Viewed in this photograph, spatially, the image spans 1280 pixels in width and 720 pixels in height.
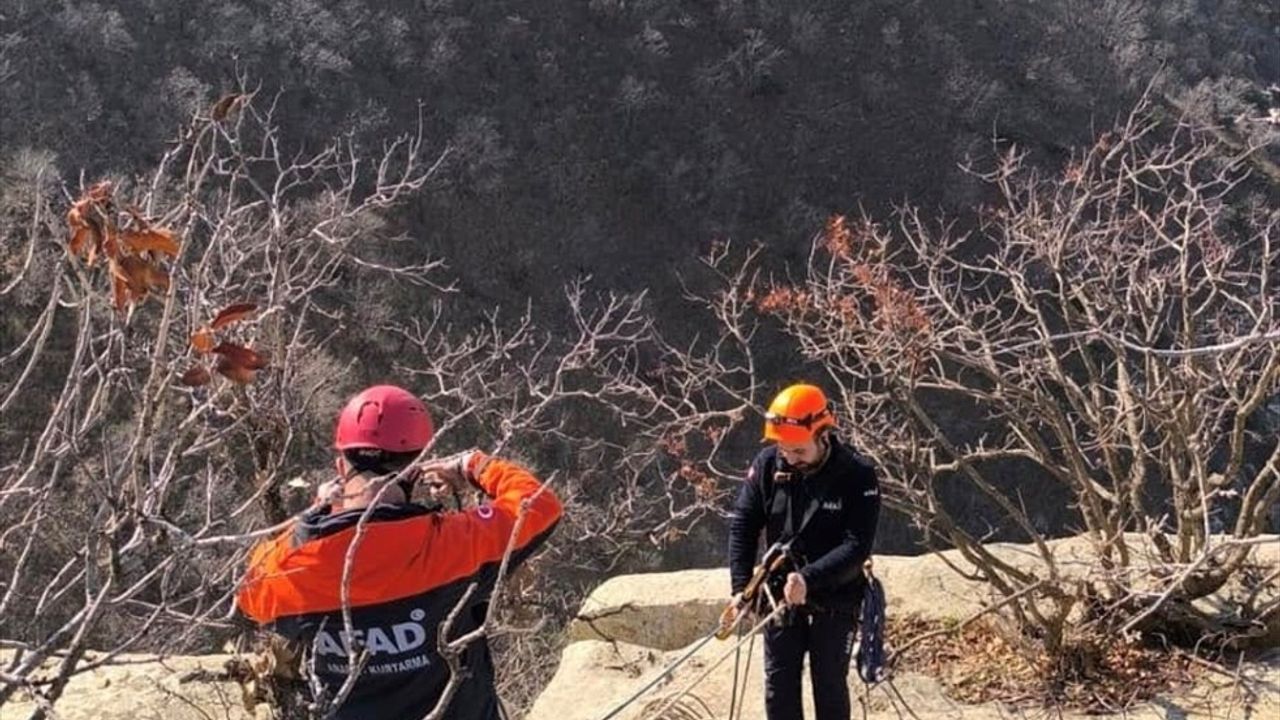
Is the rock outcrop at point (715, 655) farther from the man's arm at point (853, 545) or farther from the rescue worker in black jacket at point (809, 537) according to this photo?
the man's arm at point (853, 545)

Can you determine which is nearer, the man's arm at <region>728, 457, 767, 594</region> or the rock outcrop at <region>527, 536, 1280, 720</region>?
the man's arm at <region>728, 457, 767, 594</region>

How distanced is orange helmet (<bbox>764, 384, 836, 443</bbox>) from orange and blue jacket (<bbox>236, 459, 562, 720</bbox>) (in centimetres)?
136

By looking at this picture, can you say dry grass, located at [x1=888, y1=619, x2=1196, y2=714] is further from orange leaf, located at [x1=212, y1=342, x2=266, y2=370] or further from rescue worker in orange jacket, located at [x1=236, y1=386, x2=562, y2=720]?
orange leaf, located at [x1=212, y1=342, x2=266, y2=370]

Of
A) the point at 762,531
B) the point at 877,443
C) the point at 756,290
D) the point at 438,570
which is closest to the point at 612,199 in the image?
the point at 756,290

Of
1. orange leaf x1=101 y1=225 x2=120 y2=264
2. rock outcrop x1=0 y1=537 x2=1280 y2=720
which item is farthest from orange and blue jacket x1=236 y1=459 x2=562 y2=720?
rock outcrop x1=0 y1=537 x2=1280 y2=720

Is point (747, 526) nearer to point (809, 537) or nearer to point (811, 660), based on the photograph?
point (809, 537)

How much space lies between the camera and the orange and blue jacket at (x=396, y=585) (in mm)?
2531

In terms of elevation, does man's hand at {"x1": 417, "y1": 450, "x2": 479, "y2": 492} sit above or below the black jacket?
above

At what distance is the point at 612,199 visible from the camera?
2292 cm

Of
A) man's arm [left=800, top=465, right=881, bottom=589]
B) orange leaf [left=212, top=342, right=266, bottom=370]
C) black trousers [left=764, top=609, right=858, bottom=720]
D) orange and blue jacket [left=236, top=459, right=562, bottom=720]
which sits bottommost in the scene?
black trousers [left=764, top=609, right=858, bottom=720]

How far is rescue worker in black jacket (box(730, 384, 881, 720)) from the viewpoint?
3.96m

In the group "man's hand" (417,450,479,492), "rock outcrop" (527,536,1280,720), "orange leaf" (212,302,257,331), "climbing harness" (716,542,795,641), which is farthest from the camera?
"rock outcrop" (527,536,1280,720)

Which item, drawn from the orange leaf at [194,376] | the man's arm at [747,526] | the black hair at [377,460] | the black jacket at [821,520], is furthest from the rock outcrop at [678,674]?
the orange leaf at [194,376]

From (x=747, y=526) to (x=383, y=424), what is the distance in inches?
79.1
